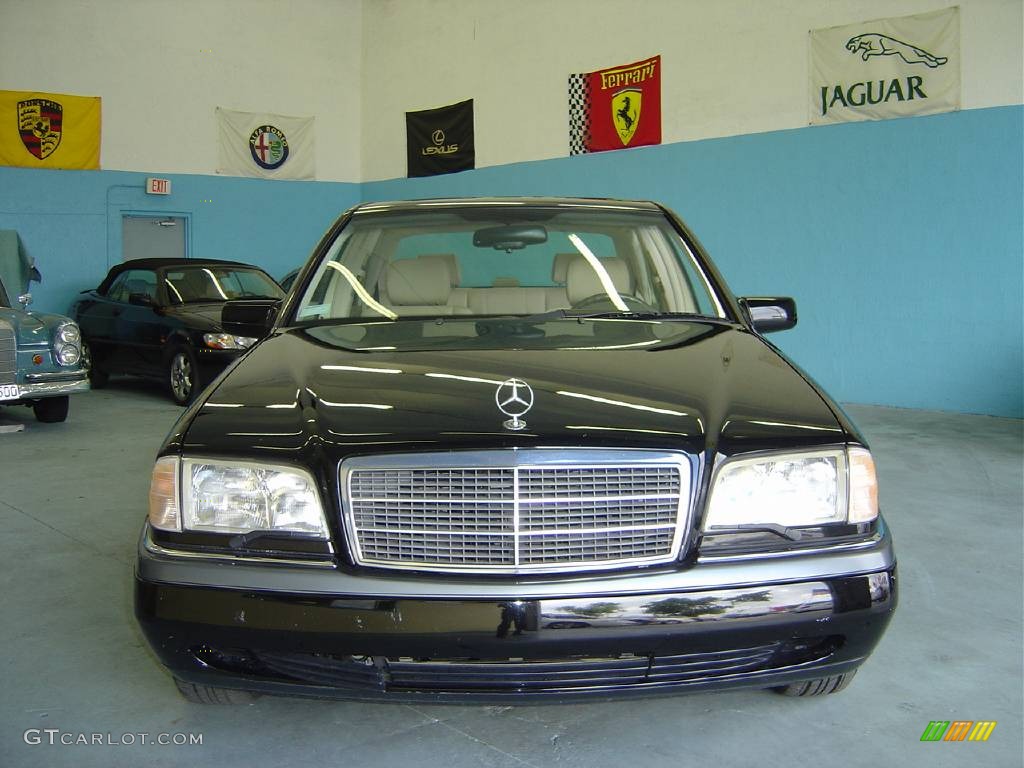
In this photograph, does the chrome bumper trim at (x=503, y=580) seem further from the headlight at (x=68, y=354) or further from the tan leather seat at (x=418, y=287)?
the headlight at (x=68, y=354)

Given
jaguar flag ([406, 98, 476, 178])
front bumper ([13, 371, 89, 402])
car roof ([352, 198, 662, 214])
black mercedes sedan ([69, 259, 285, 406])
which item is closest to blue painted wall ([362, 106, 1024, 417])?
jaguar flag ([406, 98, 476, 178])

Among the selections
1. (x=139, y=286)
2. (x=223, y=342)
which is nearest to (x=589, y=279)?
(x=223, y=342)

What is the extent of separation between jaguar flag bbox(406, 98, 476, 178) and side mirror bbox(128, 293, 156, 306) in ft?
16.3

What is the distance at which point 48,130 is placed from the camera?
1181 centimetres

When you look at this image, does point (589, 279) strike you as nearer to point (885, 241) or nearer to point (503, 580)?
point (503, 580)

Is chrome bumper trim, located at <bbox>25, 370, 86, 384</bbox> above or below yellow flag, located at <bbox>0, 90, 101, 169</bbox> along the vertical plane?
below

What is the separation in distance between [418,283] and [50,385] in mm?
4770

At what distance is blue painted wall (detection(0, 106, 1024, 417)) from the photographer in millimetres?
7441

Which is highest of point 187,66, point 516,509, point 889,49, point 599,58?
point 187,66

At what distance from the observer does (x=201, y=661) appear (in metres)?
1.82

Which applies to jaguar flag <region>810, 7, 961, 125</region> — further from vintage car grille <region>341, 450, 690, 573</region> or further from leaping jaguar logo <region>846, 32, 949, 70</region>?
vintage car grille <region>341, 450, 690, 573</region>

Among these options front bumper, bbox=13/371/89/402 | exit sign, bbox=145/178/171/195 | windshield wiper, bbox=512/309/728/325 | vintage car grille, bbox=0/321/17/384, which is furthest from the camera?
exit sign, bbox=145/178/171/195

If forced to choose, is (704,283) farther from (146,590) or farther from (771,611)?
(146,590)

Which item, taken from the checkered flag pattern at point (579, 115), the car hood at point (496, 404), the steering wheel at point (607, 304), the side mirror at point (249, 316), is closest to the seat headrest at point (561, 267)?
the steering wheel at point (607, 304)
